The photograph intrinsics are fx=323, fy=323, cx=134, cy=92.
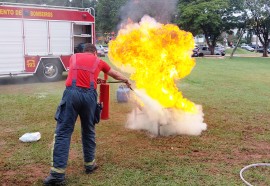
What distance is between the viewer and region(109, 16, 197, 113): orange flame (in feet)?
21.7

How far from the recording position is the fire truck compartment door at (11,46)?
12.6 meters

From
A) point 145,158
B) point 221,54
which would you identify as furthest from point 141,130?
point 221,54

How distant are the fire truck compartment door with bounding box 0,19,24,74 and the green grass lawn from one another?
3.56 metres

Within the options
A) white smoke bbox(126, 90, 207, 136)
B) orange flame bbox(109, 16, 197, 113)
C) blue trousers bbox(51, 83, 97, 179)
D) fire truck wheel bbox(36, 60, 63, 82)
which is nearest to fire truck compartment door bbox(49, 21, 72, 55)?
fire truck wheel bbox(36, 60, 63, 82)

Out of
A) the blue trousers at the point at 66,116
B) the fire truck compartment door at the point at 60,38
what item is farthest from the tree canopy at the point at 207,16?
the blue trousers at the point at 66,116

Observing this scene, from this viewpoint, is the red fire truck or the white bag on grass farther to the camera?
the red fire truck

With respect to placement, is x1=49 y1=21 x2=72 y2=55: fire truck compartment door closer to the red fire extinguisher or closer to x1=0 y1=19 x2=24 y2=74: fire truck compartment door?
x1=0 y1=19 x2=24 y2=74: fire truck compartment door

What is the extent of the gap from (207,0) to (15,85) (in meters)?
36.0

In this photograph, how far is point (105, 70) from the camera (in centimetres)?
476

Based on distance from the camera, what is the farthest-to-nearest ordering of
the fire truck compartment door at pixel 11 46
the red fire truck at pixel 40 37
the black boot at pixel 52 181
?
the red fire truck at pixel 40 37, the fire truck compartment door at pixel 11 46, the black boot at pixel 52 181

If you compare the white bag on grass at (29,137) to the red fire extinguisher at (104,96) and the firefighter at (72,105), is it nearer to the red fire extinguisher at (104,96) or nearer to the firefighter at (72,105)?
the red fire extinguisher at (104,96)

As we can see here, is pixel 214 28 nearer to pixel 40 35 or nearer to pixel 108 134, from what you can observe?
pixel 40 35

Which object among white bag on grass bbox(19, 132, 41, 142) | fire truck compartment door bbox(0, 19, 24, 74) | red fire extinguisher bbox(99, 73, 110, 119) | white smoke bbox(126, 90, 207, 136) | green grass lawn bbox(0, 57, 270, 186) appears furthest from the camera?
fire truck compartment door bbox(0, 19, 24, 74)

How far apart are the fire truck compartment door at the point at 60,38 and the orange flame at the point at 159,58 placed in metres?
7.82
